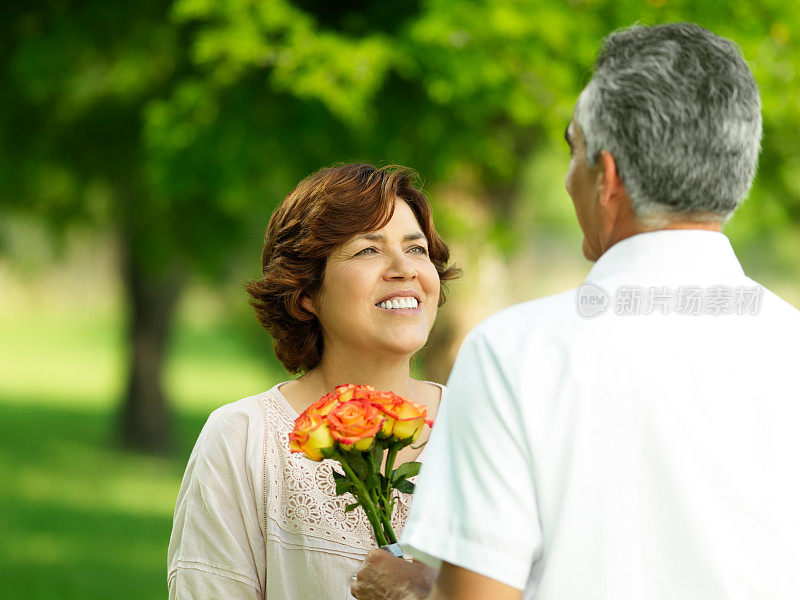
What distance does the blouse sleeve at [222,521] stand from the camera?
248 centimetres

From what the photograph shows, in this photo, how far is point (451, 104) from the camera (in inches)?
285

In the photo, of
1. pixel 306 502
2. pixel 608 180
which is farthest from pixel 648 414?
pixel 306 502

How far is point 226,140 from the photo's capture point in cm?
728

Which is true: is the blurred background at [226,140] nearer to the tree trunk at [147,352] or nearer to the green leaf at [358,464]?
the tree trunk at [147,352]

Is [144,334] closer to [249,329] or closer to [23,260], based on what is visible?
[249,329]

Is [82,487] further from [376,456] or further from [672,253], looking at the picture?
[672,253]

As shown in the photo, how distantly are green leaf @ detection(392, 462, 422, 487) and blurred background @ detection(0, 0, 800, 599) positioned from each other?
920 mm

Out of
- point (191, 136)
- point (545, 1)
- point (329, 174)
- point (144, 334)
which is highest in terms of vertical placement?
point (545, 1)

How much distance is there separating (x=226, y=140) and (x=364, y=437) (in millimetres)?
5573

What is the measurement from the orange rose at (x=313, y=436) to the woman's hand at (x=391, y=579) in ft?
0.75

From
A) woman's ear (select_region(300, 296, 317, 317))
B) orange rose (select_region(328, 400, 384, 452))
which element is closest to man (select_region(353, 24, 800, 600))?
orange rose (select_region(328, 400, 384, 452))

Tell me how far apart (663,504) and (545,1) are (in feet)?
17.2

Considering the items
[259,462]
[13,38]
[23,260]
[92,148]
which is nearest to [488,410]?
[259,462]

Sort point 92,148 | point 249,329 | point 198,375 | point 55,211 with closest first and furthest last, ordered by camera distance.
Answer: point 92,148, point 55,211, point 249,329, point 198,375
